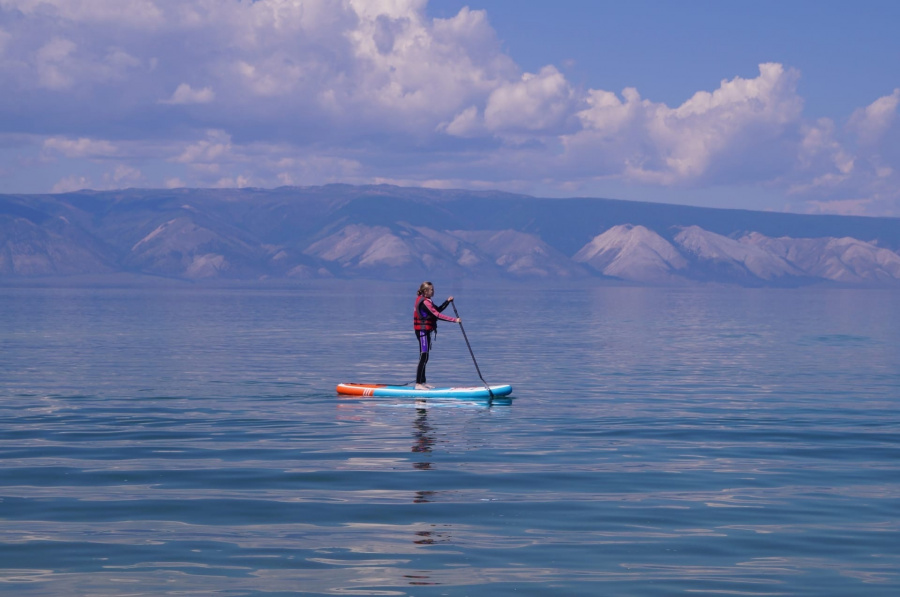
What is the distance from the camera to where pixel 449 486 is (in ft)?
55.7

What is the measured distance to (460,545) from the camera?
13.2m

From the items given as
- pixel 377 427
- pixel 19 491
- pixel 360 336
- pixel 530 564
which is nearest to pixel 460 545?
pixel 530 564

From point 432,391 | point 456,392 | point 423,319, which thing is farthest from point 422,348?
point 456,392

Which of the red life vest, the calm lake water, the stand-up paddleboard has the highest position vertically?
the red life vest

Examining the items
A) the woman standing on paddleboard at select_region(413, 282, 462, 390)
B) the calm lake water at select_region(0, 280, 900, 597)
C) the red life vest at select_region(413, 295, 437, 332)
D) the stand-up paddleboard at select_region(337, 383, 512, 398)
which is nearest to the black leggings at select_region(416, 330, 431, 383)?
the woman standing on paddleboard at select_region(413, 282, 462, 390)

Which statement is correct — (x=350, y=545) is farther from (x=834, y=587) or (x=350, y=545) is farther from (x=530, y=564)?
(x=834, y=587)

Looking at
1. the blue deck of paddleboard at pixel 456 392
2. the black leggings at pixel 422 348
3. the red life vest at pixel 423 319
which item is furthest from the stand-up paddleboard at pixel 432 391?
the red life vest at pixel 423 319

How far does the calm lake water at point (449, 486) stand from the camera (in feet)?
39.5

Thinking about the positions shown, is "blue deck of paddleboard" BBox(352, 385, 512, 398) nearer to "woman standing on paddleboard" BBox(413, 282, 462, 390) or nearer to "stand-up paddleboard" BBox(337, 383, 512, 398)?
"stand-up paddleboard" BBox(337, 383, 512, 398)

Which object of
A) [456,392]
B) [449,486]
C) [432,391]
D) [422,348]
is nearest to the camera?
[449,486]

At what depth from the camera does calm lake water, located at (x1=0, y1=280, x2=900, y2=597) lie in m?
12.1

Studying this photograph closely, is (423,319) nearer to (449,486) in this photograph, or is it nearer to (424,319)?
(424,319)

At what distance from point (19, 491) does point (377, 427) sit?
29.8 feet

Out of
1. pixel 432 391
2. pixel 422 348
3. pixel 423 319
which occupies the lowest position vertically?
pixel 432 391
